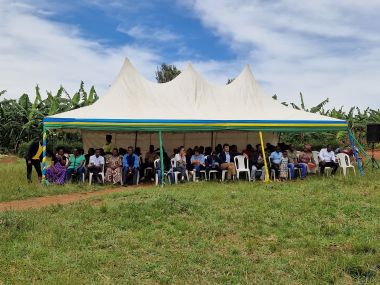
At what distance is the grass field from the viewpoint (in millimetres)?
5309

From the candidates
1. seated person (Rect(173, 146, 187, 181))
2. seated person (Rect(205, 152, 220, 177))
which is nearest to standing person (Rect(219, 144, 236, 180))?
seated person (Rect(205, 152, 220, 177))

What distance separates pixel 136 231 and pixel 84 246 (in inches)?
38.5

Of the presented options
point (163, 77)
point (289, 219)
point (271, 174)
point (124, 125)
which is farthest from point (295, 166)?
point (163, 77)

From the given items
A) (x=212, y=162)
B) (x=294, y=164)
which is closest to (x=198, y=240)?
(x=212, y=162)

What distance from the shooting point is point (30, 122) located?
2200 centimetres

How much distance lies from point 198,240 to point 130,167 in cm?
669

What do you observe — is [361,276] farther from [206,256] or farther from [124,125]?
[124,125]

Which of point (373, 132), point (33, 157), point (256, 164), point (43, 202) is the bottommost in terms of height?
point (43, 202)

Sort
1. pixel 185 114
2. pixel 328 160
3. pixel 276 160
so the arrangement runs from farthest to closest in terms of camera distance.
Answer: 1. pixel 328 160
2. pixel 185 114
3. pixel 276 160

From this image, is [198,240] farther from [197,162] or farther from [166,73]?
[166,73]

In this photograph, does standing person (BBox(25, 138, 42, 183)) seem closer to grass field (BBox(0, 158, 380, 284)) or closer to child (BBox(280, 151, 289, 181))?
grass field (BBox(0, 158, 380, 284))

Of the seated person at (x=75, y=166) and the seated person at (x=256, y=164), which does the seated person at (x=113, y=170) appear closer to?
the seated person at (x=75, y=166)

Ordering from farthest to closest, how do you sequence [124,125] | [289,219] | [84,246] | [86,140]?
[86,140], [124,125], [289,219], [84,246]

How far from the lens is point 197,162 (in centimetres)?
→ 1323
